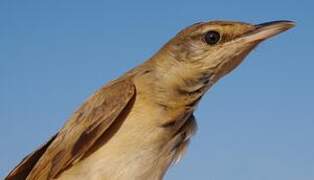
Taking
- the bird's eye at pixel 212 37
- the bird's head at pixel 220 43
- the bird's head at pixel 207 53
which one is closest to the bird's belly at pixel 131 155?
the bird's head at pixel 207 53

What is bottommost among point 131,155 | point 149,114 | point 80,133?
point 131,155

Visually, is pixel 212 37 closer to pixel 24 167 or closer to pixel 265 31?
pixel 265 31

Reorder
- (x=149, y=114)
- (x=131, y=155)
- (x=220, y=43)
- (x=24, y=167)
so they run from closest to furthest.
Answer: (x=131, y=155) → (x=149, y=114) → (x=220, y=43) → (x=24, y=167)

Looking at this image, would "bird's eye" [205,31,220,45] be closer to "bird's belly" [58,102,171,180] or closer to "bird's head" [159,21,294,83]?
"bird's head" [159,21,294,83]

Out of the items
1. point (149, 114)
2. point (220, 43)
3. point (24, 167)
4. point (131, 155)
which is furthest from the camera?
point (24, 167)

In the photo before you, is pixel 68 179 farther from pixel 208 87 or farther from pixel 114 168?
pixel 208 87

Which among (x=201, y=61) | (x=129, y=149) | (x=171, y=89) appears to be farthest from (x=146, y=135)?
(x=201, y=61)

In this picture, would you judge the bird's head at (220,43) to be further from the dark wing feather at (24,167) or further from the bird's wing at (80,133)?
the dark wing feather at (24,167)

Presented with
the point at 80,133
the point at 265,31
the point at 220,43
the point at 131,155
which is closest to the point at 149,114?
the point at 131,155
